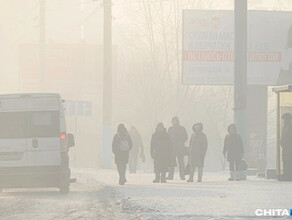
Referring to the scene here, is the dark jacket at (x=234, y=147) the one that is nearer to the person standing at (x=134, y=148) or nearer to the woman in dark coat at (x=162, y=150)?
the woman in dark coat at (x=162, y=150)

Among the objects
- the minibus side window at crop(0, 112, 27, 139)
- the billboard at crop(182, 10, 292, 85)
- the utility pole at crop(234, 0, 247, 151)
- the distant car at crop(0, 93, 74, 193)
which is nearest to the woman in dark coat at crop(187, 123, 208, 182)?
the utility pole at crop(234, 0, 247, 151)

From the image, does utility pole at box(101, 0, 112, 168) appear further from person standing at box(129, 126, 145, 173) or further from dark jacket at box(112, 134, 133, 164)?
dark jacket at box(112, 134, 133, 164)

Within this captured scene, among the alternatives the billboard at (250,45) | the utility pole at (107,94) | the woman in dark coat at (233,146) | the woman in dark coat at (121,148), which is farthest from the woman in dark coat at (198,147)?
the billboard at (250,45)

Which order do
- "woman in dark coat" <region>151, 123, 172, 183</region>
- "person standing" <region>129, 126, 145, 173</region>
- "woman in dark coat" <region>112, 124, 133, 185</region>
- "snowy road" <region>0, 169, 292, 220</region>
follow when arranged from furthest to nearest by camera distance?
"person standing" <region>129, 126, 145, 173</region> → "woman in dark coat" <region>151, 123, 172, 183</region> → "woman in dark coat" <region>112, 124, 133, 185</region> → "snowy road" <region>0, 169, 292, 220</region>

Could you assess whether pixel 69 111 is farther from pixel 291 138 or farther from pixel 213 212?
pixel 213 212

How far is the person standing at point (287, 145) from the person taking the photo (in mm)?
26344

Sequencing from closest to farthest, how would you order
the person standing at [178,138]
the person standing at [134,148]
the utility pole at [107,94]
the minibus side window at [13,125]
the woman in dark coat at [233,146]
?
the minibus side window at [13,125]
the woman in dark coat at [233,146]
the person standing at [178,138]
the person standing at [134,148]
the utility pole at [107,94]

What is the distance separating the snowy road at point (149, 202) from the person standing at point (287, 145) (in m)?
2.44

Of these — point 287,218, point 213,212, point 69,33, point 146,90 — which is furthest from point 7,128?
point 69,33

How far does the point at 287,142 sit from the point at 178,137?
3.31m

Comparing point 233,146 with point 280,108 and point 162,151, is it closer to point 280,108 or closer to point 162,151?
point 280,108

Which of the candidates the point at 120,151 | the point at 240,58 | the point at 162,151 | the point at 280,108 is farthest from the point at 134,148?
the point at 280,108

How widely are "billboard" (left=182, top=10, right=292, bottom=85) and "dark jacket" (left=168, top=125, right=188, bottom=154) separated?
12.9 meters

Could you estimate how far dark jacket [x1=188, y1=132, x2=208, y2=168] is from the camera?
27344 mm
